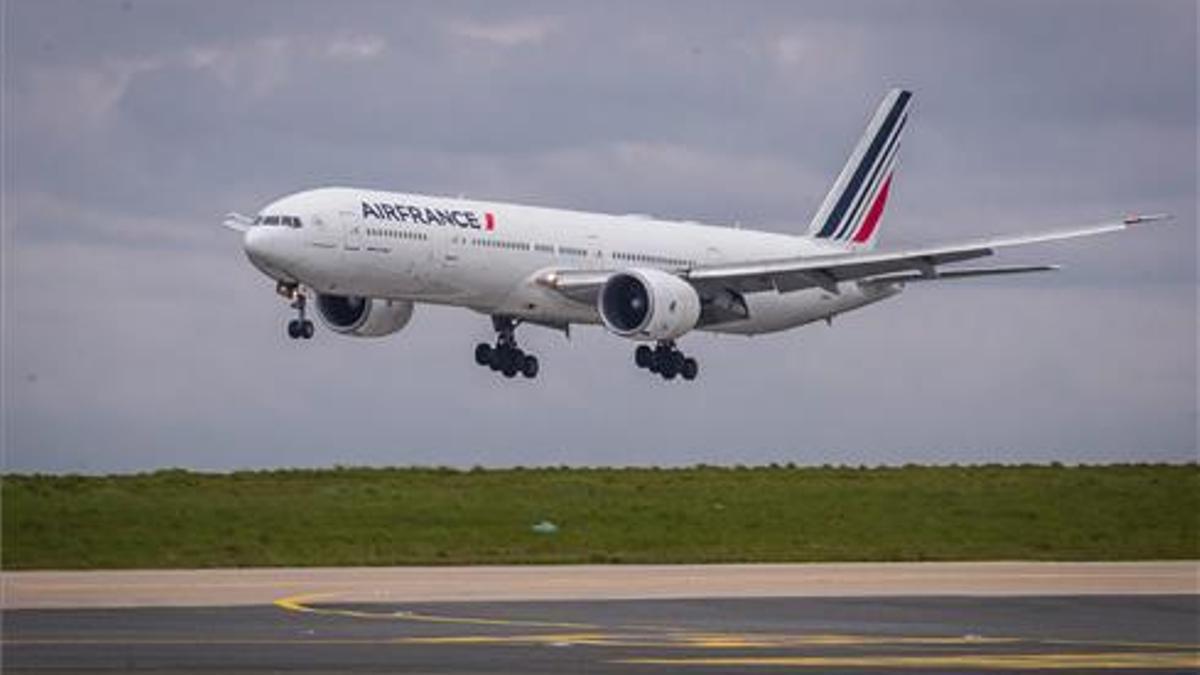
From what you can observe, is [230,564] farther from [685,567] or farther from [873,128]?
[873,128]

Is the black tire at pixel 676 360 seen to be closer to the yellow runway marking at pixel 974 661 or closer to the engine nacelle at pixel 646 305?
the engine nacelle at pixel 646 305

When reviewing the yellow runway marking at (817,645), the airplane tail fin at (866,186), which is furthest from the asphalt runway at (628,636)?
the airplane tail fin at (866,186)

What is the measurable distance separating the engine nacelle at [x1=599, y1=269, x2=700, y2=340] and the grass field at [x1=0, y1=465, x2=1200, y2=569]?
5.57 m

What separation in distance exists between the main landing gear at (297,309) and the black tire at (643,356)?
437 inches

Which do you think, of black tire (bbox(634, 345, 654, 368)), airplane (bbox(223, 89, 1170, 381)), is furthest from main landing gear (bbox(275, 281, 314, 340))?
black tire (bbox(634, 345, 654, 368))

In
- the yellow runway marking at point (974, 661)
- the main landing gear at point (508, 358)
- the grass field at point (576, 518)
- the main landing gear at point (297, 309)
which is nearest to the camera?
the yellow runway marking at point (974, 661)

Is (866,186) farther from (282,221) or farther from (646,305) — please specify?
(282,221)

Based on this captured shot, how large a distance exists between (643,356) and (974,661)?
47758 mm

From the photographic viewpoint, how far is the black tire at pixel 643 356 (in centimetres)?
7650

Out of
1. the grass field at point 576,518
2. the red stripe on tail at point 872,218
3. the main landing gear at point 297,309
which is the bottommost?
the grass field at point 576,518

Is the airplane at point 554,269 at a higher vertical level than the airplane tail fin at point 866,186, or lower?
lower

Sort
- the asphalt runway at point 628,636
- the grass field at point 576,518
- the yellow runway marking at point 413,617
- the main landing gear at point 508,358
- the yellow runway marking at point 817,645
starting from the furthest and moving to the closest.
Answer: the main landing gear at point 508,358, the grass field at point 576,518, the yellow runway marking at point 413,617, the yellow runway marking at point 817,645, the asphalt runway at point 628,636

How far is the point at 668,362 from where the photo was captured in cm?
7606

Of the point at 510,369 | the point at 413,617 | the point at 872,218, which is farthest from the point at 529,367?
the point at 413,617
